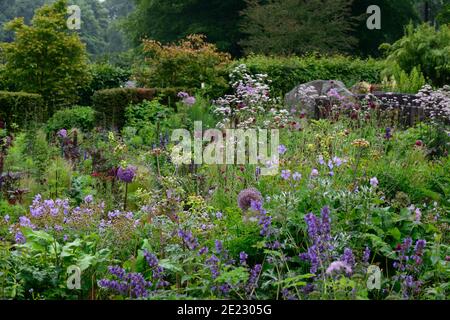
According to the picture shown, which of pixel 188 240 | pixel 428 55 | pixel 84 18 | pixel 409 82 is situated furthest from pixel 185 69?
pixel 84 18

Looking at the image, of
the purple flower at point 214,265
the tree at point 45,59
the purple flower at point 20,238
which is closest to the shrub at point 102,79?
the tree at point 45,59

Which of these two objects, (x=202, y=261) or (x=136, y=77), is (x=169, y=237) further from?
(x=136, y=77)

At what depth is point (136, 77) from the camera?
1533 centimetres

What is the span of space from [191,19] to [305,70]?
1248cm

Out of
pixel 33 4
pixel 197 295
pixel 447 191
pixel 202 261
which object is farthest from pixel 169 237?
pixel 33 4

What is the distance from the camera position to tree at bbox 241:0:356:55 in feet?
75.2

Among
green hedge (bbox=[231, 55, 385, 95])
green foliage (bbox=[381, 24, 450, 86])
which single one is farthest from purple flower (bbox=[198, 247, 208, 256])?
green hedge (bbox=[231, 55, 385, 95])

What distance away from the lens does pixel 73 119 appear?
12.1 meters

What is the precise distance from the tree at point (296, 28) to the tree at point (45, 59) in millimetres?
9922

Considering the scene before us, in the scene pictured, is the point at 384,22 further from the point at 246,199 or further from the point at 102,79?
the point at 246,199

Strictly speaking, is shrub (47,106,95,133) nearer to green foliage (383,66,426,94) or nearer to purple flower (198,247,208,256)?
green foliage (383,66,426,94)

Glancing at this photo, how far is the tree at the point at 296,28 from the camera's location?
22.9 metres

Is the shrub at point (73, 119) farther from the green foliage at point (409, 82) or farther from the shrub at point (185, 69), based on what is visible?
the green foliage at point (409, 82)

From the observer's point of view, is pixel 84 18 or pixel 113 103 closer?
pixel 113 103
